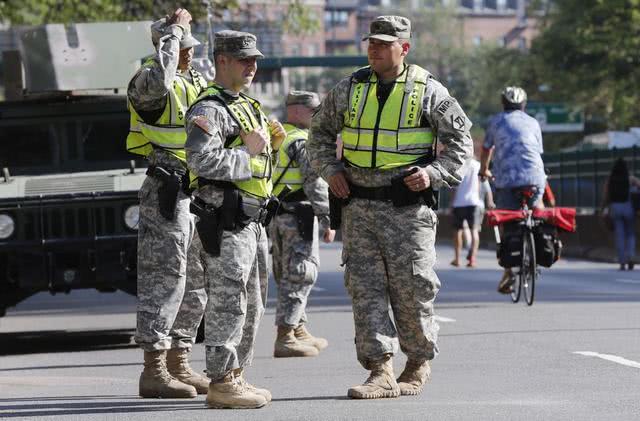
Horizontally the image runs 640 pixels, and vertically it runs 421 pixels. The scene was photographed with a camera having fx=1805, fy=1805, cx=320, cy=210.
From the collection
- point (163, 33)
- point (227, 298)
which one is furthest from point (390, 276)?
point (163, 33)

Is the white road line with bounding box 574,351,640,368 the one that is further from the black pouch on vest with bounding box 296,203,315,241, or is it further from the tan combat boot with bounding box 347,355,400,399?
the black pouch on vest with bounding box 296,203,315,241

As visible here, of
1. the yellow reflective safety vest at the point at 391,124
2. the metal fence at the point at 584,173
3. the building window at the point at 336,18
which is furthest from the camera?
the building window at the point at 336,18

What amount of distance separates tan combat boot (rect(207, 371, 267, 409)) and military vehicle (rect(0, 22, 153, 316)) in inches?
175

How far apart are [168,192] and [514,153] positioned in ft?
24.2

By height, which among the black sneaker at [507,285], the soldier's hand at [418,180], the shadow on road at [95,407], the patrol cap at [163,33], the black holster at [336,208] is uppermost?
the patrol cap at [163,33]

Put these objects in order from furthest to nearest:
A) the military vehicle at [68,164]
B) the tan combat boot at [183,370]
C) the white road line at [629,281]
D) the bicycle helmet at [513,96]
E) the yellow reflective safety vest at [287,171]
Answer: the white road line at [629,281] → the bicycle helmet at [513,96] → the military vehicle at [68,164] → the yellow reflective safety vest at [287,171] → the tan combat boot at [183,370]

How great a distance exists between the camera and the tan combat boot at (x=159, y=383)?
9.64m

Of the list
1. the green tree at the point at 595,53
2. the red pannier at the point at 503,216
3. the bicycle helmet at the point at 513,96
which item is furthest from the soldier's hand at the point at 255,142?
the green tree at the point at 595,53

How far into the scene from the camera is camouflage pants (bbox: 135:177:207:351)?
9672mm

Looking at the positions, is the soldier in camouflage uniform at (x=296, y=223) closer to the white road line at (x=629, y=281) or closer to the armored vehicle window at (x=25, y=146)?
the armored vehicle window at (x=25, y=146)

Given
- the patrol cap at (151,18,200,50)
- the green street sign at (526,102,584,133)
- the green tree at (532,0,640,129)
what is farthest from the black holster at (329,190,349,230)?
the green street sign at (526,102,584,133)

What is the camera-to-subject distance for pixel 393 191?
30.5 feet

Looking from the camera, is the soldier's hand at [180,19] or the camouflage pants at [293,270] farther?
the camouflage pants at [293,270]

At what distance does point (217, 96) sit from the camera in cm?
902
